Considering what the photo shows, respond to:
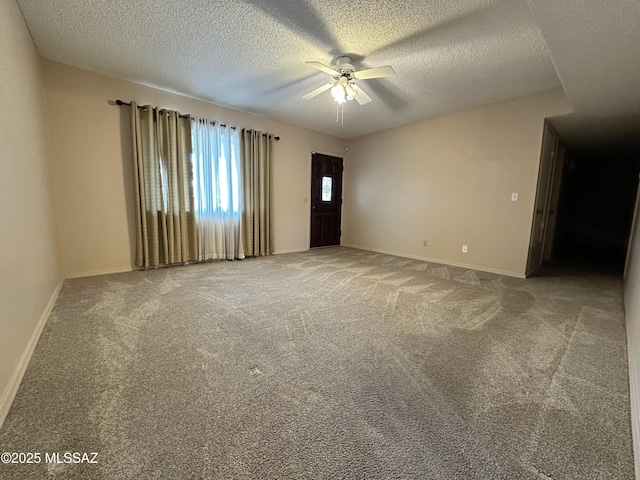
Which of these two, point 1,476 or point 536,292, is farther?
point 536,292

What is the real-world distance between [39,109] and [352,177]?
17.1 feet

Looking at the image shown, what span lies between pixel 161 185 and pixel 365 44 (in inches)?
130

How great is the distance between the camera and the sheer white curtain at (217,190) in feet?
13.6

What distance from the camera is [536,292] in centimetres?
321

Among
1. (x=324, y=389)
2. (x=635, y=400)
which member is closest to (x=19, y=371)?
(x=324, y=389)

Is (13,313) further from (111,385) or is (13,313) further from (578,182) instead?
(578,182)

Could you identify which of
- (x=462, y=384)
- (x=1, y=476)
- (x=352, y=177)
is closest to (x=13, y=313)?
(x=1, y=476)

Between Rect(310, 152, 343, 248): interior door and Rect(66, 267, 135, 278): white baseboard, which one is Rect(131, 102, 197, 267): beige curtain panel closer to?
Rect(66, 267, 135, 278): white baseboard

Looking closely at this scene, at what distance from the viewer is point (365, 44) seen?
8.45ft

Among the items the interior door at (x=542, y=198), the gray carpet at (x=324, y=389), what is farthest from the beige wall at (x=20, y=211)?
the interior door at (x=542, y=198)

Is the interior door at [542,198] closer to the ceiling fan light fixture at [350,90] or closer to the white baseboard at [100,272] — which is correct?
the ceiling fan light fixture at [350,90]

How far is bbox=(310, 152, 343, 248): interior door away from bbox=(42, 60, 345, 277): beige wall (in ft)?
8.98

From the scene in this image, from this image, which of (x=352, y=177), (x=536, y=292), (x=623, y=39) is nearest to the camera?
(x=623, y=39)

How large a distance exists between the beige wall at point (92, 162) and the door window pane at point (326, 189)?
Result: 2.98m
